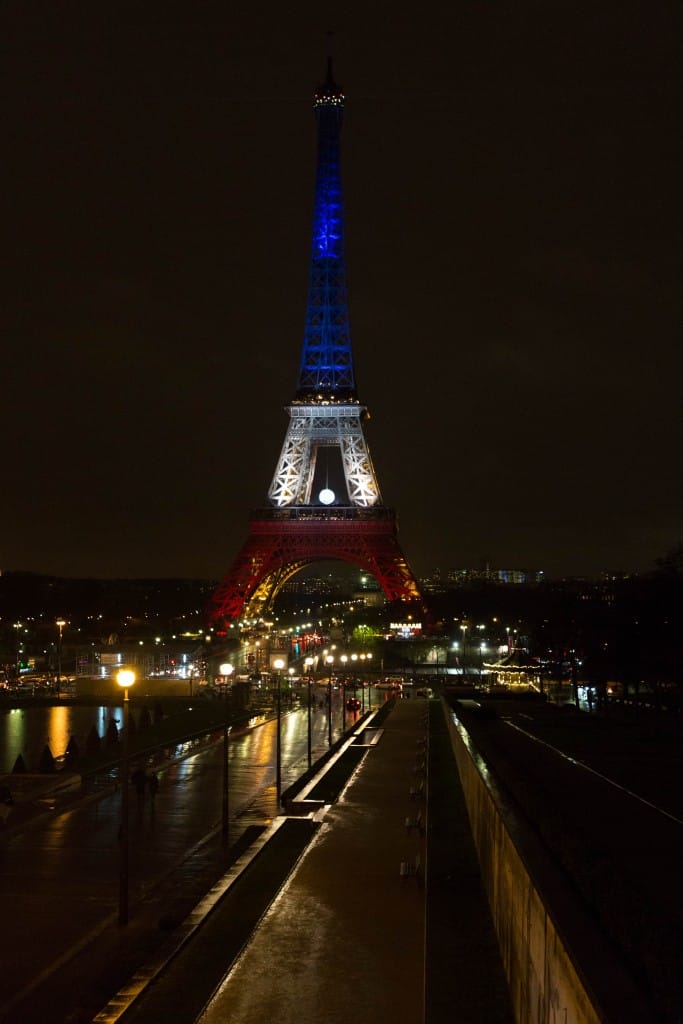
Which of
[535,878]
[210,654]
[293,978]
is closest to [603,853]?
[535,878]

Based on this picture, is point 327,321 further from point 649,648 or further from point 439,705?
point 649,648

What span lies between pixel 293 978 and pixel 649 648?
4196 cm

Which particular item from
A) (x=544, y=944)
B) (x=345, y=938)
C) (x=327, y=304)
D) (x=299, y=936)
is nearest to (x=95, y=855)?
(x=299, y=936)

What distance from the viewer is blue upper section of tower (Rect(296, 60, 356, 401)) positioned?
9881cm

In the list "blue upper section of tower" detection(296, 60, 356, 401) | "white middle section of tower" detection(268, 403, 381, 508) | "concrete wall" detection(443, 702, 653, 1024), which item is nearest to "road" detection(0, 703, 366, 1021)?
"concrete wall" detection(443, 702, 653, 1024)

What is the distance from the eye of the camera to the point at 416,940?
14.4 m

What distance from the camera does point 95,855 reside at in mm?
22125

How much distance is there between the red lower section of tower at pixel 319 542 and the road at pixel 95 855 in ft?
177

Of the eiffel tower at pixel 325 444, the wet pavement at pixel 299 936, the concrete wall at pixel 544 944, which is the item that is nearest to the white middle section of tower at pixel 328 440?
the eiffel tower at pixel 325 444

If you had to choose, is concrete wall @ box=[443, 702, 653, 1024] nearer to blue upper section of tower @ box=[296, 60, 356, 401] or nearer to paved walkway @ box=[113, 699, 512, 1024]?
paved walkway @ box=[113, 699, 512, 1024]

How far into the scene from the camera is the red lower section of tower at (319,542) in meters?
92.0

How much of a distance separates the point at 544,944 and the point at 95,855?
1533 cm

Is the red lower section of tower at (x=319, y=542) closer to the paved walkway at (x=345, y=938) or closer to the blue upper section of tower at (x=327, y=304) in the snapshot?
the blue upper section of tower at (x=327, y=304)

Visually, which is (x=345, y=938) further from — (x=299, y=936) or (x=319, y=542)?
(x=319, y=542)
